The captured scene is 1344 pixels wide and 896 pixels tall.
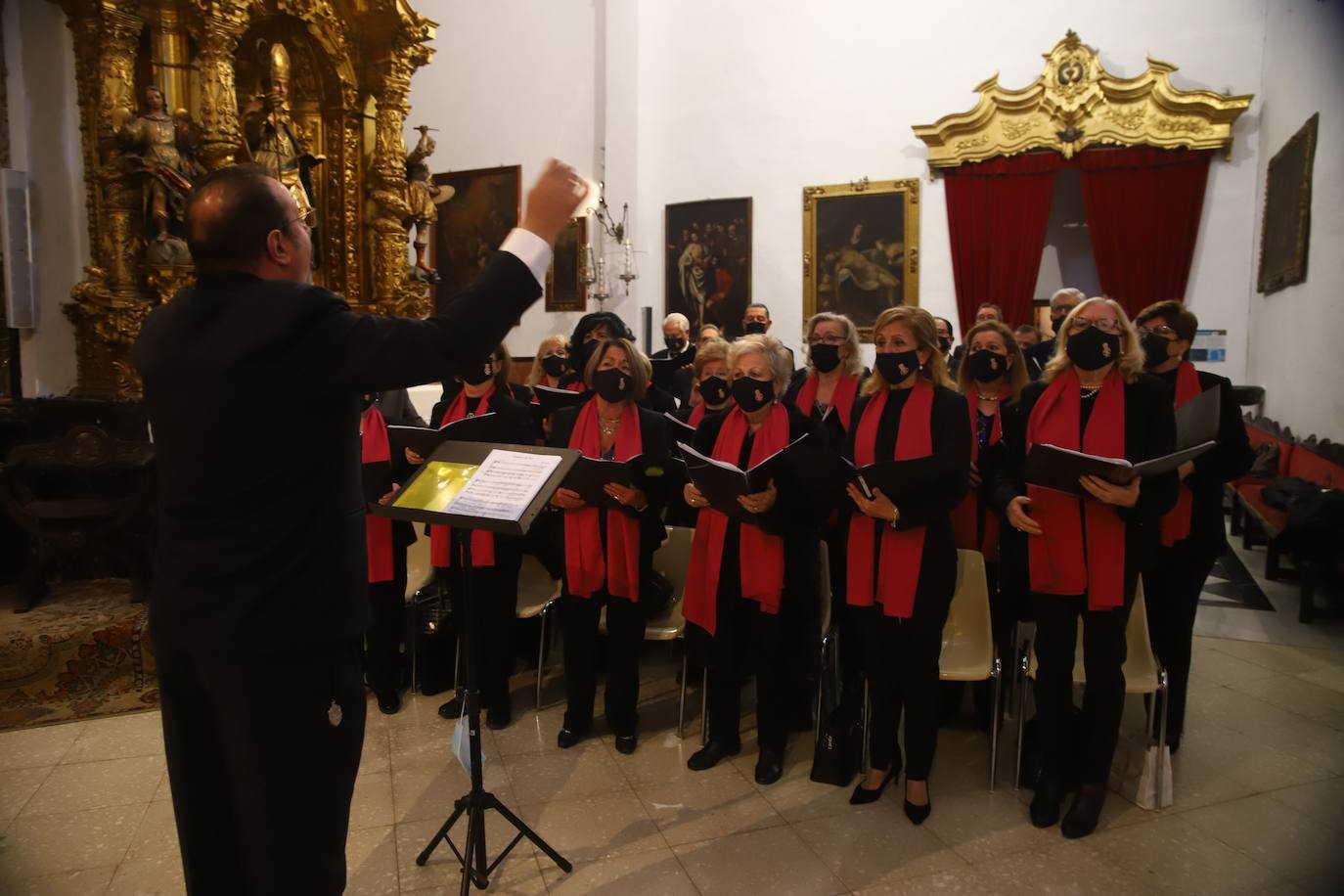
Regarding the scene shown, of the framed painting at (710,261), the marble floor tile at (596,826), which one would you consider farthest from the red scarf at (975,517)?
the framed painting at (710,261)

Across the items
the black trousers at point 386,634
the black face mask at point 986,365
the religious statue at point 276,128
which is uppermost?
the religious statue at point 276,128

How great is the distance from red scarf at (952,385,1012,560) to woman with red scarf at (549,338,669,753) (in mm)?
1391

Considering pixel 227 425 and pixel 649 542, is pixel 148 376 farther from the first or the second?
pixel 649 542

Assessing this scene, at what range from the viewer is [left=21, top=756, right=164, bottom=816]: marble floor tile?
3.41m

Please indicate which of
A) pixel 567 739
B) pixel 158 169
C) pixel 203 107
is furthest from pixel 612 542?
pixel 203 107

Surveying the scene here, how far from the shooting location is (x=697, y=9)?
11.9m

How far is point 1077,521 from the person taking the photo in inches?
123

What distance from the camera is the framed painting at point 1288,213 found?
7.48 metres

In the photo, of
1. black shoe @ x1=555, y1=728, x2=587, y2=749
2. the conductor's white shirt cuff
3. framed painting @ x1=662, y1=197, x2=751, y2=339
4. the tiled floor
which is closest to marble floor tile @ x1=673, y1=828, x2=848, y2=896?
the tiled floor

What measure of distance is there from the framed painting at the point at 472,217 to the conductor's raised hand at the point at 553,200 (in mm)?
11044

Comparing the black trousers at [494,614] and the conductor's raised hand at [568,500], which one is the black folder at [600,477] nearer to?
the conductor's raised hand at [568,500]

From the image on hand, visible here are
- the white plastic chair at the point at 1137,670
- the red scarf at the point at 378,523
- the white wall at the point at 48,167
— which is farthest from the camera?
the white wall at the point at 48,167

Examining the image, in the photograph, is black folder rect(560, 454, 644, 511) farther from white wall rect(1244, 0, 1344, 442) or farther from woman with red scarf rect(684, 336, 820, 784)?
white wall rect(1244, 0, 1344, 442)

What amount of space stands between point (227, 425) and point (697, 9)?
39.1ft
